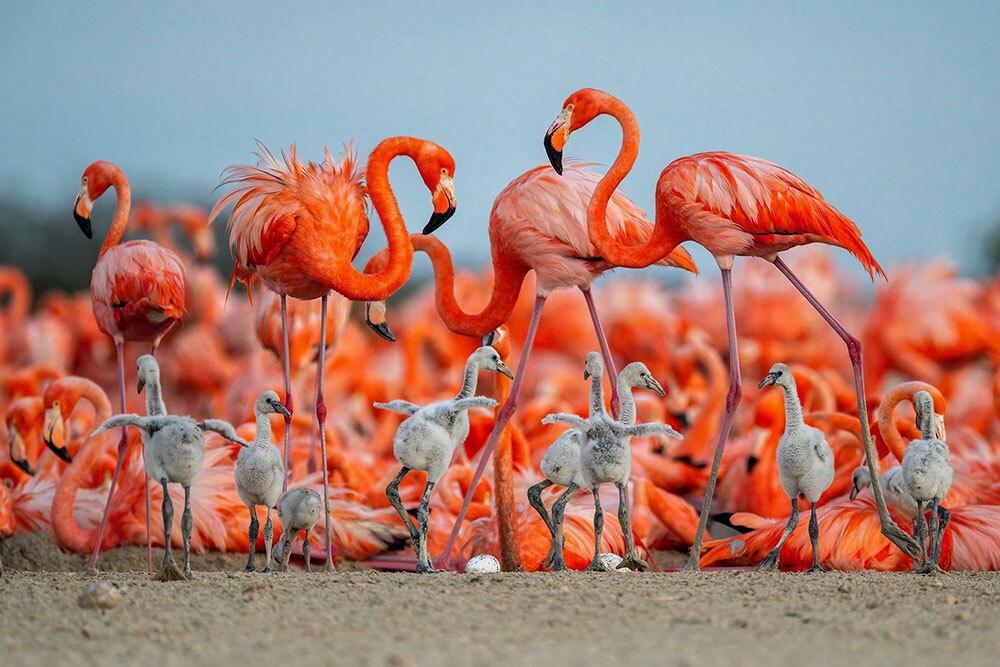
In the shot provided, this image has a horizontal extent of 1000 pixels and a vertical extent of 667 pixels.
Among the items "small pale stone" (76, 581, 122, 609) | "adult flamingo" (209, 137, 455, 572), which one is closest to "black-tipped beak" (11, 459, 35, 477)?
"adult flamingo" (209, 137, 455, 572)

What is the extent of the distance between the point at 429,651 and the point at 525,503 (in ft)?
9.75

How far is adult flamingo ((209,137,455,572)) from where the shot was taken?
518cm

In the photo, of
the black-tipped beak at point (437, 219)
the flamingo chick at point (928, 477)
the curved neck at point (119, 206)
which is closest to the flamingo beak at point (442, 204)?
the black-tipped beak at point (437, 219)

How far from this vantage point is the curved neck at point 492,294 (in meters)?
5.47

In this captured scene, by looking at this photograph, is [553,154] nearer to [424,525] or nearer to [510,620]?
[424,525]

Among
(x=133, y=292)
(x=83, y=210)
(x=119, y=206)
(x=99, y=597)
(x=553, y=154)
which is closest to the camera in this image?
(x=99, y=597)

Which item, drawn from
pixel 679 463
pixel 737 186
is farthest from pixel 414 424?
pixel 679 463

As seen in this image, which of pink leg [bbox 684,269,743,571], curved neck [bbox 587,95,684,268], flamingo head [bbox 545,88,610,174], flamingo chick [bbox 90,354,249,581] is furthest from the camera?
flamingo head [bbox 545,88,610,174]

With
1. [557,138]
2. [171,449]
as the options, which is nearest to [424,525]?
[171,449]

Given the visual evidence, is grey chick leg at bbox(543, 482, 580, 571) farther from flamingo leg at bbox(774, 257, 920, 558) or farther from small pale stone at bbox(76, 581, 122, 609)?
small pale stone at bbox(76, 581, 122, 609)

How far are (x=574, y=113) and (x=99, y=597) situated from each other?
9.56ft

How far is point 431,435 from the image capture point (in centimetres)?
432

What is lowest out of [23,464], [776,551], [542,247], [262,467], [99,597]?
[23,464]

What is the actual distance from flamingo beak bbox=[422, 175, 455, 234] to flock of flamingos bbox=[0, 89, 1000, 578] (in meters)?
0.01
